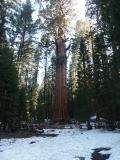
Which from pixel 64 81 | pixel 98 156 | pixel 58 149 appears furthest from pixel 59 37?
pixel 98 156

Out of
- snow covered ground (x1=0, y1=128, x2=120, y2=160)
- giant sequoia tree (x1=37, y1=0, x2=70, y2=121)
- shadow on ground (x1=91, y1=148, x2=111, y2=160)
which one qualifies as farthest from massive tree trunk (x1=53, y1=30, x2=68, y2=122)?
shadow on ground (x1=91, y1=148, x2=111, y2=160)

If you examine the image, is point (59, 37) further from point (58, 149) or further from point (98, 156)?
point (98, 156)

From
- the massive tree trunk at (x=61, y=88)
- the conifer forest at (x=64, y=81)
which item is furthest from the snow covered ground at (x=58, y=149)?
the massive tree trunk at (x=61, y=88)

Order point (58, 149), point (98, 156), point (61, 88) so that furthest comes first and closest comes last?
1. point (61, 88)
2. point (58, 149)
3. point (98, 156)

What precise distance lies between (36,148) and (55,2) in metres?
19.8

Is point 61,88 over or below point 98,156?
over

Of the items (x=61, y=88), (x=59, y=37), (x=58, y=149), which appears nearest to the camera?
(x=58, y=149)

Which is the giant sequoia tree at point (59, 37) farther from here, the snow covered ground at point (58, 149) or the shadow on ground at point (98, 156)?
the shadow on ground at point (98, 156)

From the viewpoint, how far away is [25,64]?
45562 millimetres

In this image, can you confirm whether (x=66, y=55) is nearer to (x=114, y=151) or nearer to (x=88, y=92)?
(x=88, y=92)

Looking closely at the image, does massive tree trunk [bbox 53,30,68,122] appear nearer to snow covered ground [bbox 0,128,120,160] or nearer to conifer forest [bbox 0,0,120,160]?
conifer forest [bbox 0,0,120,160]

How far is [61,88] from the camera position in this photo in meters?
37.2

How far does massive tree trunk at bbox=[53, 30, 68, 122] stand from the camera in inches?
1420

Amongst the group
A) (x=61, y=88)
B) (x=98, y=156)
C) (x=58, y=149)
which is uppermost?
(x=61, y=88)
